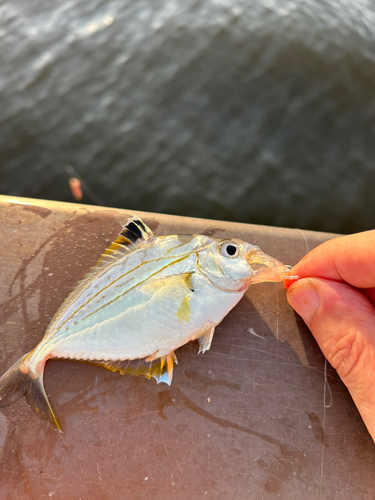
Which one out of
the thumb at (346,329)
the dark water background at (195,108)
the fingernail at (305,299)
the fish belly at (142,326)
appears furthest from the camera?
the dark water background at (195,108)

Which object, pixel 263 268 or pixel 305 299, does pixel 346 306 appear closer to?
pixel 305 299

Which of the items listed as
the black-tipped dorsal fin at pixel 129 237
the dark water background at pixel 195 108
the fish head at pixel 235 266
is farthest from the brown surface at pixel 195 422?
the dark water background at pixel 195 108

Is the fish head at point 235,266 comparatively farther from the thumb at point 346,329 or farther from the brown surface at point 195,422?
the brown surface at point 195,422

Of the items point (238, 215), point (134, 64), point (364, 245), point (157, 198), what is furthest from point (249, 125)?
point (364, 245)

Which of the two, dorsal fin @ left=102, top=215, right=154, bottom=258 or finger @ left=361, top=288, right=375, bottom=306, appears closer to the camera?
finger @ left=361, top=288, right=375, bottom=306

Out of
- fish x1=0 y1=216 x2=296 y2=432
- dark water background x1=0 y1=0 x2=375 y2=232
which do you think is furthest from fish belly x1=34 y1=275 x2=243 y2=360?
dark water background x1=0 y1=0 x2=375 y2=232

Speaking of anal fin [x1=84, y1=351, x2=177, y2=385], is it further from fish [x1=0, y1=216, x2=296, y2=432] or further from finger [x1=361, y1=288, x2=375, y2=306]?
finger [x1=361, y1=288, x2=375, y2=306]
